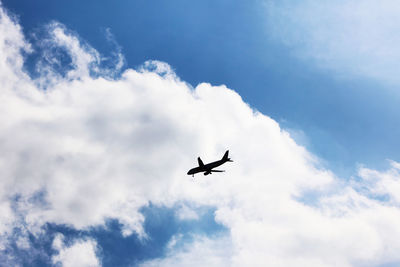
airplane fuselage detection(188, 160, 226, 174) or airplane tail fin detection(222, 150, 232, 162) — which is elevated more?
airplane tail fin detection(222, 150, 232, 162)

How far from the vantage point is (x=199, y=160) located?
104312 millimetres

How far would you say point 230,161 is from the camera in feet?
356

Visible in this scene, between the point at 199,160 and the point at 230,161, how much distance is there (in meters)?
13.2

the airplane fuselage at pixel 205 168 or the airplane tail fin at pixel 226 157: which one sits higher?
the airplane tail fin at pixel 226 157
